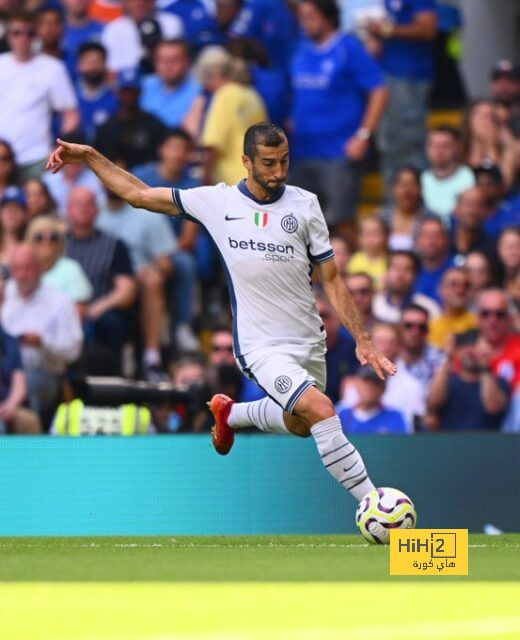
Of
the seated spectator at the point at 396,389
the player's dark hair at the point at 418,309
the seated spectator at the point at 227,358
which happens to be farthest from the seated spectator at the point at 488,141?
the seated spectator at the point at 227,358

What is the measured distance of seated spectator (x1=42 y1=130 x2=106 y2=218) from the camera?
56.4ft

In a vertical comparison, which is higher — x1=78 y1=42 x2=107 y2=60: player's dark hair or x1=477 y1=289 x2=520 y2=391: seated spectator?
x1=78 y1=42 x2=107 y2=60: player's dark hair

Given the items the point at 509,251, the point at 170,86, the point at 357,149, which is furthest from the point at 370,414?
the point at 170,86

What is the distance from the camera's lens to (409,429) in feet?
47.1

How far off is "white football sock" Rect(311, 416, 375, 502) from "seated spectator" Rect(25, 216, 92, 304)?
6298 millimetres

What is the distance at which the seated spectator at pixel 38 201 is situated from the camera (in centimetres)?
1700

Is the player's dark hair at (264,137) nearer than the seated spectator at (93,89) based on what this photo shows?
Yes

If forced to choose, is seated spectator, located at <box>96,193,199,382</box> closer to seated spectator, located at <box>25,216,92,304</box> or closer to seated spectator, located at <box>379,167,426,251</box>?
seated spectator, located at <box>25,216,92,304</box>

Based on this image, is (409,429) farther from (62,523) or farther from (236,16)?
(236,16)

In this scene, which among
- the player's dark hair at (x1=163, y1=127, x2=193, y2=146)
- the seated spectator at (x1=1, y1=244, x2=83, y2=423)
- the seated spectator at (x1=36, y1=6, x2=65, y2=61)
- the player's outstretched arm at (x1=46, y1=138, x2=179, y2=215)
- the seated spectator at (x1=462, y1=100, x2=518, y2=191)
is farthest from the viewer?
the seated spectator at (x1=36, y1=6, x2=65, y2=61)

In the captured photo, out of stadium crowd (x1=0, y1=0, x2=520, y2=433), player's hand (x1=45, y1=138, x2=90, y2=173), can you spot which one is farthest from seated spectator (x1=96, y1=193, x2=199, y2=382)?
player's hand (x1=45, y1=138, x2=90, y2=173)

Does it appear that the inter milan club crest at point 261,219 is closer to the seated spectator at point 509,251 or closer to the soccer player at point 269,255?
the soccer player at point 269,255

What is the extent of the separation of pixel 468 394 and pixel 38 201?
4945mm

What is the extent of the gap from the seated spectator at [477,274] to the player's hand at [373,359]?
4.97m
